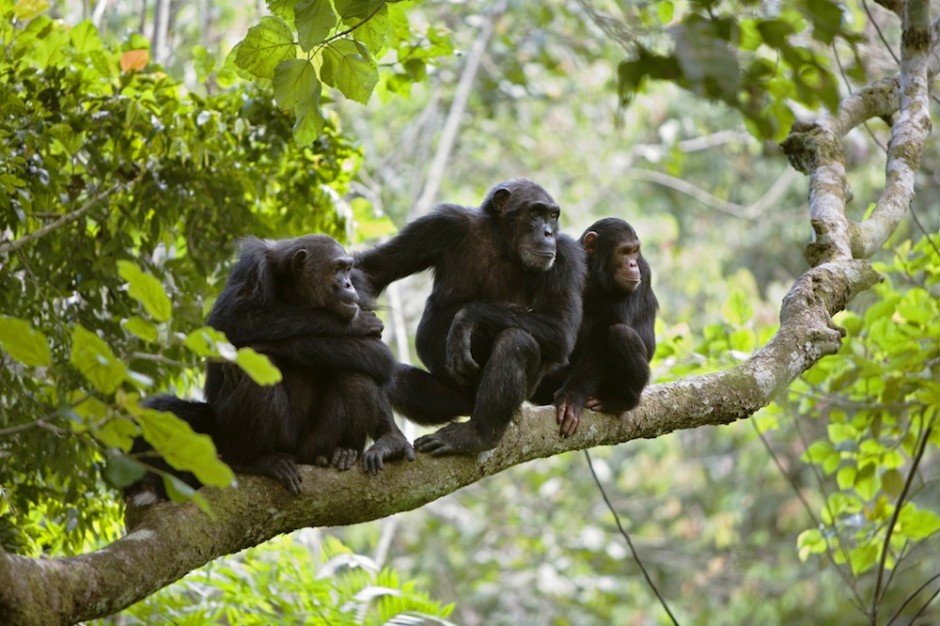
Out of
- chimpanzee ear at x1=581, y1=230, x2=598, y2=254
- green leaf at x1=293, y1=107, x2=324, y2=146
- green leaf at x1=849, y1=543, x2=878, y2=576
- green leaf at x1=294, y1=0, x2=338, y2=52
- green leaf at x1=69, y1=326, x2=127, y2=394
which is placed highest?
green leaf at x1=294, y1=0, x2=338, y2=52

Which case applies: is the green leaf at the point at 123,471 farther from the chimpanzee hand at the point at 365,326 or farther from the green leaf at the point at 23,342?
the chimpanzee hand at the point at 365,326

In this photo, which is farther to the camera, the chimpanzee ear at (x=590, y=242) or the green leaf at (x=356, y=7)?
the chimpanzee ear at (x=590, y=242)

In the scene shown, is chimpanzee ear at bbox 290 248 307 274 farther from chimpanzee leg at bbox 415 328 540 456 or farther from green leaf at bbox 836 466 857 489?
green leaf at bbox 836 466 857 489

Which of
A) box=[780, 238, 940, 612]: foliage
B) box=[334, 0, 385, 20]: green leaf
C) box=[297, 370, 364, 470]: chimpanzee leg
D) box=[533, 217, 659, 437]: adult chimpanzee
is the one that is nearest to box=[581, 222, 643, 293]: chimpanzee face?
box=[533, 217, 659, 437]: adult chimpanzee

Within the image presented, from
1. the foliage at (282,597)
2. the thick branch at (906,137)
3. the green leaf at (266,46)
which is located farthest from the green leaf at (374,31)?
the thick branch at (906,137)

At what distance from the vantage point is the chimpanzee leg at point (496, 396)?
12.7 ft

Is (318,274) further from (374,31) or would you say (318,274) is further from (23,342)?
(23,342)

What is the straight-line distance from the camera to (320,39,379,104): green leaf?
3297 millimetres

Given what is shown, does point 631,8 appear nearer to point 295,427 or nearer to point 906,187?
point 906,187

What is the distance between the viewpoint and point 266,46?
349 centimetres

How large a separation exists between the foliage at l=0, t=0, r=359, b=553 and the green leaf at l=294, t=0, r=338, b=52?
129cm

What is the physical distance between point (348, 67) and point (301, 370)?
1368 mm

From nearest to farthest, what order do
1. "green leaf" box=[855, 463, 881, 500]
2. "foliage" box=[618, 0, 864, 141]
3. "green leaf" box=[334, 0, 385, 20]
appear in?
1. "foliage" box=[618, 0, 864, 141]
2. "green leaf" box=[334, 0, 385, 20]
3. "green leaf" box=[855, 463, 881, 500]

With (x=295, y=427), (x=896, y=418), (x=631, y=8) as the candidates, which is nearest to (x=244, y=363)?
(x=295, y=427)
